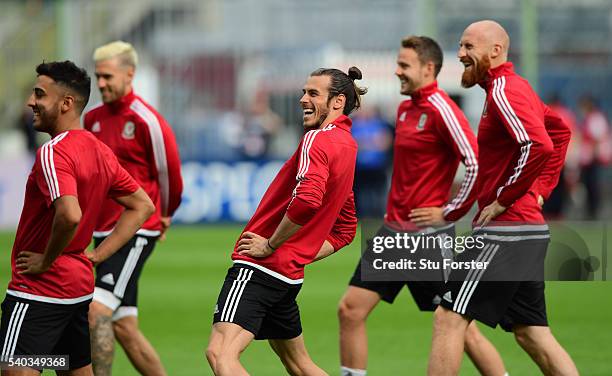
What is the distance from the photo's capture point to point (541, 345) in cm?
736

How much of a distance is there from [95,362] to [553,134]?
3433mm

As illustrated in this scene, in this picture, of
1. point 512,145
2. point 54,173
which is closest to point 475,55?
point 512,145

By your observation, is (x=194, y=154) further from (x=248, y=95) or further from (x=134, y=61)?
(x=134, y=61)

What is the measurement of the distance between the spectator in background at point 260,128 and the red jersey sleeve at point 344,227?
15.4 m

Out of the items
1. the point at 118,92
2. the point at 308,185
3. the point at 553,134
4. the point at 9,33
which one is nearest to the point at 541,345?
the point at 553,134

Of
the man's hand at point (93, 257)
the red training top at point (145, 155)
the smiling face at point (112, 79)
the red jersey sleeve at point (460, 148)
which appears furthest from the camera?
the smiling face at point (112, 79)

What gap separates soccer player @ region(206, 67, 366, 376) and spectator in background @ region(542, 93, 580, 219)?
14.7m

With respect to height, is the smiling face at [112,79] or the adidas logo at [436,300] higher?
the smiling face at [112,79]

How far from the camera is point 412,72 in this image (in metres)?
8.44

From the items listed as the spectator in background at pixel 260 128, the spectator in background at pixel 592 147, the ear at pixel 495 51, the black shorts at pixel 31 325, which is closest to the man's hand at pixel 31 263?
the black shorts at pixel 31 325

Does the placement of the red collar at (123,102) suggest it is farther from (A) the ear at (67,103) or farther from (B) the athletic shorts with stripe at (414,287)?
(A) the ear at (67,103)

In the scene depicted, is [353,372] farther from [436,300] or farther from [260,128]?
[260,128]

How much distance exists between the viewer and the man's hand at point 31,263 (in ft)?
20.5

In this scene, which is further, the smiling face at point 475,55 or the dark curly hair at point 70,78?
the smiling face at point 475,55
